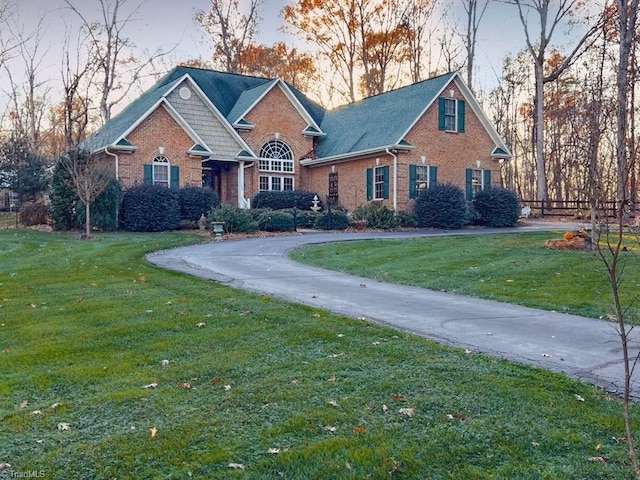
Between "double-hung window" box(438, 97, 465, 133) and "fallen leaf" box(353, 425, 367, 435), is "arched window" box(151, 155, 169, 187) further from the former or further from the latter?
"fallen leaf" box(353, 425, 367, 435)

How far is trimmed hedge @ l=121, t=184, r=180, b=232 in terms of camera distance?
21.7m

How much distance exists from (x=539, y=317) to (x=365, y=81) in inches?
1481

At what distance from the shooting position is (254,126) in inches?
1163

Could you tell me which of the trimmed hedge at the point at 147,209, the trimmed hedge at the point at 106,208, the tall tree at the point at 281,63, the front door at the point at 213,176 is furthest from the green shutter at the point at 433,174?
the tall tree at the point at 281,63

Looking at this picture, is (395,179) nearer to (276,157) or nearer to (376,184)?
(376,184)

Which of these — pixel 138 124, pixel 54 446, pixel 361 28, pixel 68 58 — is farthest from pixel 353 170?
pixel 54 446

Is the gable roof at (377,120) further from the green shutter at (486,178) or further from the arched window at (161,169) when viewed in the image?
the arched window at (161,169)

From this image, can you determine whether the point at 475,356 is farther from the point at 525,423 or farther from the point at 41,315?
the point at 41,315

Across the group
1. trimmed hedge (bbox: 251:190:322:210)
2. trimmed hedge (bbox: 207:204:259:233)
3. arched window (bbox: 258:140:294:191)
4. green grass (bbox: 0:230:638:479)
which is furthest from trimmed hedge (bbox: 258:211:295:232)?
green grass (bbox: 0:230:638:479)

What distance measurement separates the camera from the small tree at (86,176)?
19.0 meters

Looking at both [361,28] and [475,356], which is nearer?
[475,356]

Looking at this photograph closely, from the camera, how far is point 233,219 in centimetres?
2066

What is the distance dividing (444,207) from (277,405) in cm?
2093

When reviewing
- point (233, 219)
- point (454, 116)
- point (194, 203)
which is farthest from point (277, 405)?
point (454, 116)
